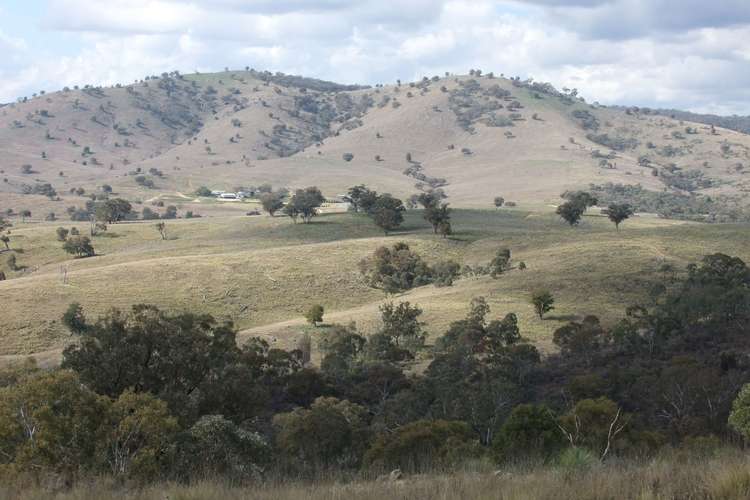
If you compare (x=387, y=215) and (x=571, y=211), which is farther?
(x=571, y=211)

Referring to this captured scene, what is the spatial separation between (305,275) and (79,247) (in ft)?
125

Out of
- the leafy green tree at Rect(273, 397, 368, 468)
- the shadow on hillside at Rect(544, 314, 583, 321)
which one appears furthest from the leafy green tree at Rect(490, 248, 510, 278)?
the leafy green tree at Rect(273, 397, 368, 468)

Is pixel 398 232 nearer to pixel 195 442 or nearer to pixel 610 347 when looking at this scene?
pixel 610 347

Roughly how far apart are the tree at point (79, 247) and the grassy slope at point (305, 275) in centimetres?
259

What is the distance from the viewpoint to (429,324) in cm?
6731

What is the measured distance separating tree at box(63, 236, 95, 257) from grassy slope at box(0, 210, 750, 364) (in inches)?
102

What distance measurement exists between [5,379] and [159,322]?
608 inches

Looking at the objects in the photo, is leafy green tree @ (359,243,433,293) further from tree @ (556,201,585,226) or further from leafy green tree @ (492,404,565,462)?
leafy green tree @ (492,404,565,462)

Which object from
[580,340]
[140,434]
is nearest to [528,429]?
[140,434]

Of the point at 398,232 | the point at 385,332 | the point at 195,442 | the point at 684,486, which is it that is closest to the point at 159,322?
the point at 195,442

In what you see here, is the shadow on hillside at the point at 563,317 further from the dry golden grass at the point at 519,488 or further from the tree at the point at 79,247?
the tree at the point at 79,247

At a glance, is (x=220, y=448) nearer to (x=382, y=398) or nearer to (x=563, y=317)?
(x=382, y=398)

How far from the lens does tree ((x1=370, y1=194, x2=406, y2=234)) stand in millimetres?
116312

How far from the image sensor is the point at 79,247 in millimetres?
106875
